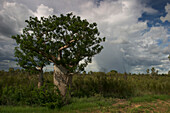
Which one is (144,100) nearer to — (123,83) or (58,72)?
(123,83)

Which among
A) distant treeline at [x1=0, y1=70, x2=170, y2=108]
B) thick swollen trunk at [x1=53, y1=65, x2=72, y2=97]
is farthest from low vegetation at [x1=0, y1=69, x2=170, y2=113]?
thick swollen trunk at [x1=53, y1=65, x2=72, y2=97]

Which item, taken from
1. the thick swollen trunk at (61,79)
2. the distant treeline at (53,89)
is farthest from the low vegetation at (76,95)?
the thick swollen trunk at (61,79)

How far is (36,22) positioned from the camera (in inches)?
317

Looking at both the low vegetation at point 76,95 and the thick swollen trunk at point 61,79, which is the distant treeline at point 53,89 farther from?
the thick swollen trunk at point 61,79

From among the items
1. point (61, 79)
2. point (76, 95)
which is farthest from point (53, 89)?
point (76, 95)

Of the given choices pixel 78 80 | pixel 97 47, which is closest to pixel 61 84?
pixel 97 47

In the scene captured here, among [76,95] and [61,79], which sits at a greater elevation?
[61,79]

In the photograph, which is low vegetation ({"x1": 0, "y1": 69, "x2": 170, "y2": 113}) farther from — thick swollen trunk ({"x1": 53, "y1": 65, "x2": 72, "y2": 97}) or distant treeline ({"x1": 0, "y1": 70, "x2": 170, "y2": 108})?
thick swollen trunk ({"x1": 53, "y1": 65, "x2": 72, "y2": 97})

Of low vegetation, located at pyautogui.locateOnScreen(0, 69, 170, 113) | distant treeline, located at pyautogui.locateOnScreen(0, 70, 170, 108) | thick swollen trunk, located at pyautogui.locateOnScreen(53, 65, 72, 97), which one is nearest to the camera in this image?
low vegetation, located at pyautogui.locateOnScreen(0, 69, 170, 113)

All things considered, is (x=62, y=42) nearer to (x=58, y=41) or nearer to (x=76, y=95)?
(x=58, y=41)

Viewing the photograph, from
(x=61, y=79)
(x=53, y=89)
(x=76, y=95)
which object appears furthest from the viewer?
(x=76, y=95)

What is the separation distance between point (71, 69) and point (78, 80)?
4.48m

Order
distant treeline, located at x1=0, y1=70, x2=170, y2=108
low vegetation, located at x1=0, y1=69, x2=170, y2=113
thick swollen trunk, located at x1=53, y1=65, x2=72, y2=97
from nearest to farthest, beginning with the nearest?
low vegetation, located at x1=0, y1=69, x2=170, y2=113, distant treeline, located at x1=0, y1=70, x2=170, y2=108, thick swollen trunk, located at x1=53, y1=65, x2=72, y2=97

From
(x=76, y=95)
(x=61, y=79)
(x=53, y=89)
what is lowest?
(x=76, y=95)
